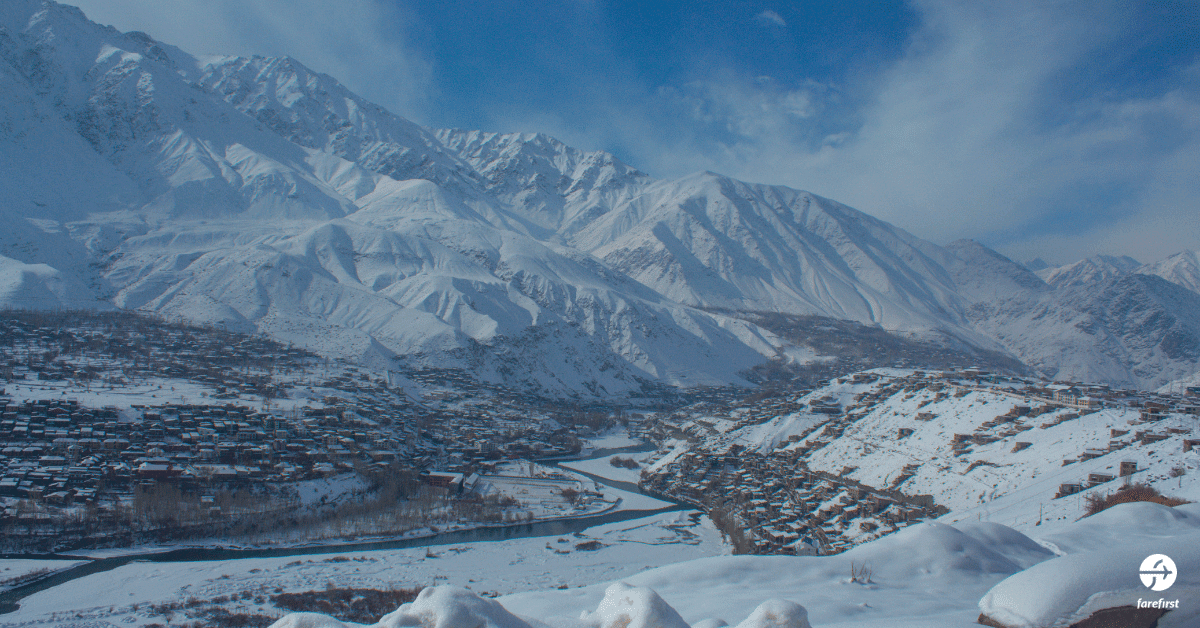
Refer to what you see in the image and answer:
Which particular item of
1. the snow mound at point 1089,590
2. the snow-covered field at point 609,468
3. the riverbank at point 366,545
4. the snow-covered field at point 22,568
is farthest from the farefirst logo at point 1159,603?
the snow-covered field at point 609,468

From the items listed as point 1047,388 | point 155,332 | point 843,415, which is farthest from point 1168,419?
point 155,332

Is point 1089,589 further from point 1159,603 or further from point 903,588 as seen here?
point 903,588

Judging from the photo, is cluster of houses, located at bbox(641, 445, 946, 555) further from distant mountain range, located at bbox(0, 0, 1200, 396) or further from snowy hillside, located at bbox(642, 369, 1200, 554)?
distant mountain range, located at bbox(0, 0, 1200, 396)

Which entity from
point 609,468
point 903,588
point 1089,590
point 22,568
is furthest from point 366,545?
point 1089,590

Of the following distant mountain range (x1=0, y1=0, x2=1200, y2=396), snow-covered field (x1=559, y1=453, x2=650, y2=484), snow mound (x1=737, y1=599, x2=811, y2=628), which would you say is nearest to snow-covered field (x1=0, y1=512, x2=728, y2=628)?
snow-covered field (x1=559, y1=453, x2=650, y2=484)

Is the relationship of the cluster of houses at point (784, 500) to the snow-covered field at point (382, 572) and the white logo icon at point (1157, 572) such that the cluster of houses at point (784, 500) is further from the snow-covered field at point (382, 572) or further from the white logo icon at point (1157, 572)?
the white logo icon at point (1157, 572)

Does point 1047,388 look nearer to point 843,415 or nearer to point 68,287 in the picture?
point 843,415
